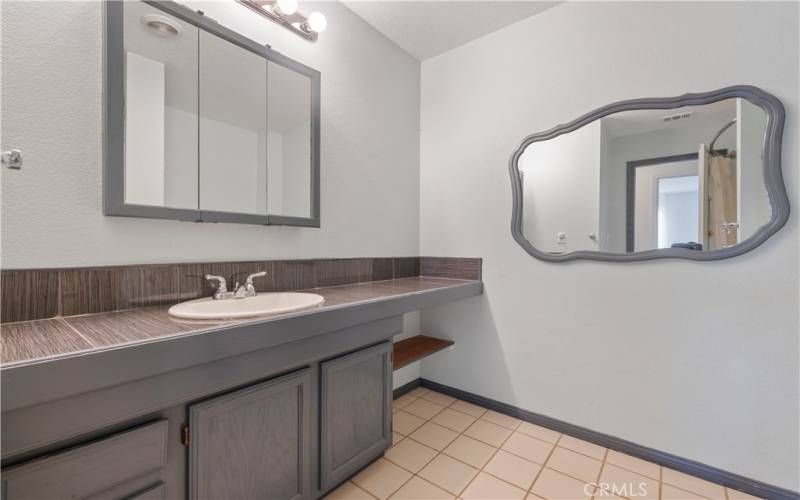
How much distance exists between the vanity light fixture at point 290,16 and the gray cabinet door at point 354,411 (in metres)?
1.67

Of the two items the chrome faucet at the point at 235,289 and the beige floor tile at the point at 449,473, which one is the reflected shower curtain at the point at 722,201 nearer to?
the beige floor tile at the point at 449,473

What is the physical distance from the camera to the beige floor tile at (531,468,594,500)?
5.16ft

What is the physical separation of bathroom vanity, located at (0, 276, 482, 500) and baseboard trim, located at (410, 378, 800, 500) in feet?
3.33

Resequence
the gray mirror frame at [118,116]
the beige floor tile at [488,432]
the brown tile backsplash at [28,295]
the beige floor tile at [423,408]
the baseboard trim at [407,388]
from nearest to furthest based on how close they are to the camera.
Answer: the brown tile backsplash at [28,295] → the gray mirror frame at [118,116] → the beige floor tile at [488,432] → the beige floor tile at [423,408] → the baseboard trim at [407,388]

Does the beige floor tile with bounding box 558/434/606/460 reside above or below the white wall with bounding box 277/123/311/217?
below

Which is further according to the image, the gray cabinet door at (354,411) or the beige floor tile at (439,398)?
the beige floor tile at (439,398)

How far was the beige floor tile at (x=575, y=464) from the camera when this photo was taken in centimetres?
172

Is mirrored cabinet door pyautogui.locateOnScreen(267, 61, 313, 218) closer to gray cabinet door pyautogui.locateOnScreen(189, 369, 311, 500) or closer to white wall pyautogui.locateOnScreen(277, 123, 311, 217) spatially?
white wall pyautogui.locateOnScreen(277, 123, 311, 217)

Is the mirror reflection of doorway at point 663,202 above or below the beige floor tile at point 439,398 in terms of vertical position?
above

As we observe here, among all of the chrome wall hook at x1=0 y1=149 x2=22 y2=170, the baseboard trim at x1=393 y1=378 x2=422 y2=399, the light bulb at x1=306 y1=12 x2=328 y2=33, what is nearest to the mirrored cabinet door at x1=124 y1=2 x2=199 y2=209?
the chrome wall hook at x1=0 y1=149 x2=22 y2=170

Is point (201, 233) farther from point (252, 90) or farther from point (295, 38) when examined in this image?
point (295, 38)

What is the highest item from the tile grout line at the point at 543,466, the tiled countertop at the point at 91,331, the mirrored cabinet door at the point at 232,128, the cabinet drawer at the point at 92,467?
the mirrored cabinet door at the point at 232,128

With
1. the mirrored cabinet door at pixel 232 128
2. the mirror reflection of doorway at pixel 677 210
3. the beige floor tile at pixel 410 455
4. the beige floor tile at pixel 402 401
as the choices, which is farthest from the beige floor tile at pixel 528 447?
the mirrored cabinet door at pixel 232 128

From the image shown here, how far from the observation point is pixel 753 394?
1590mm
